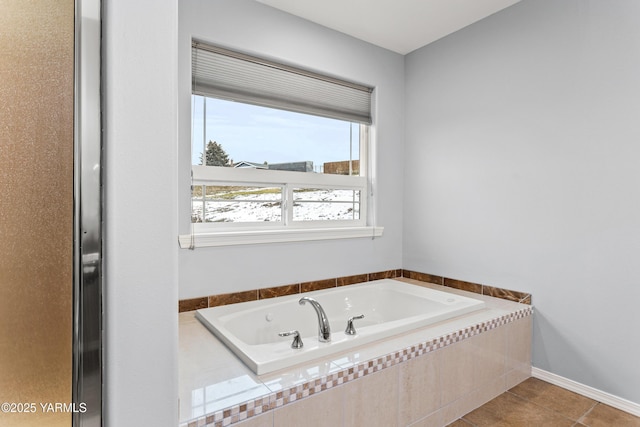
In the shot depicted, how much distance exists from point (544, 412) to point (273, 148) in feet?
7.93

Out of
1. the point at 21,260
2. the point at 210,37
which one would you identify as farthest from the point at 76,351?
the point at 210,37

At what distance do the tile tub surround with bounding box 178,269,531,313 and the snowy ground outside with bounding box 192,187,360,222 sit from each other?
53 cm

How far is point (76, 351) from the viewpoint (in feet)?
2.94

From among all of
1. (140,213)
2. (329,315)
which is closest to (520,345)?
(329,315)

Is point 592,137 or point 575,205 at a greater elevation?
point 592,137

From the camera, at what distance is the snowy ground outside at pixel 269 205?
2.47m

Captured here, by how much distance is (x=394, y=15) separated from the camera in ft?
8.70

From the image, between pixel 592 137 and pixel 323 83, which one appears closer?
pixel 592 137

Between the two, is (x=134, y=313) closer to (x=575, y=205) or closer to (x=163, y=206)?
(x=163, y=206)

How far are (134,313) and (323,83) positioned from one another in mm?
2417

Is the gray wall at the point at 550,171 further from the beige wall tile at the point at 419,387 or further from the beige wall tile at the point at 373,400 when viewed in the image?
the beige wall tile at the point at 373,400

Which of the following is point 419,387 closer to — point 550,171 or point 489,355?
point 489,355

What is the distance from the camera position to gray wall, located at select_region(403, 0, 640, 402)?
2006mm

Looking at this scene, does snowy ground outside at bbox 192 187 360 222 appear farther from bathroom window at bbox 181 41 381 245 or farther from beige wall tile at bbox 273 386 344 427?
beige wall tile at bbox 273 386 344 427
